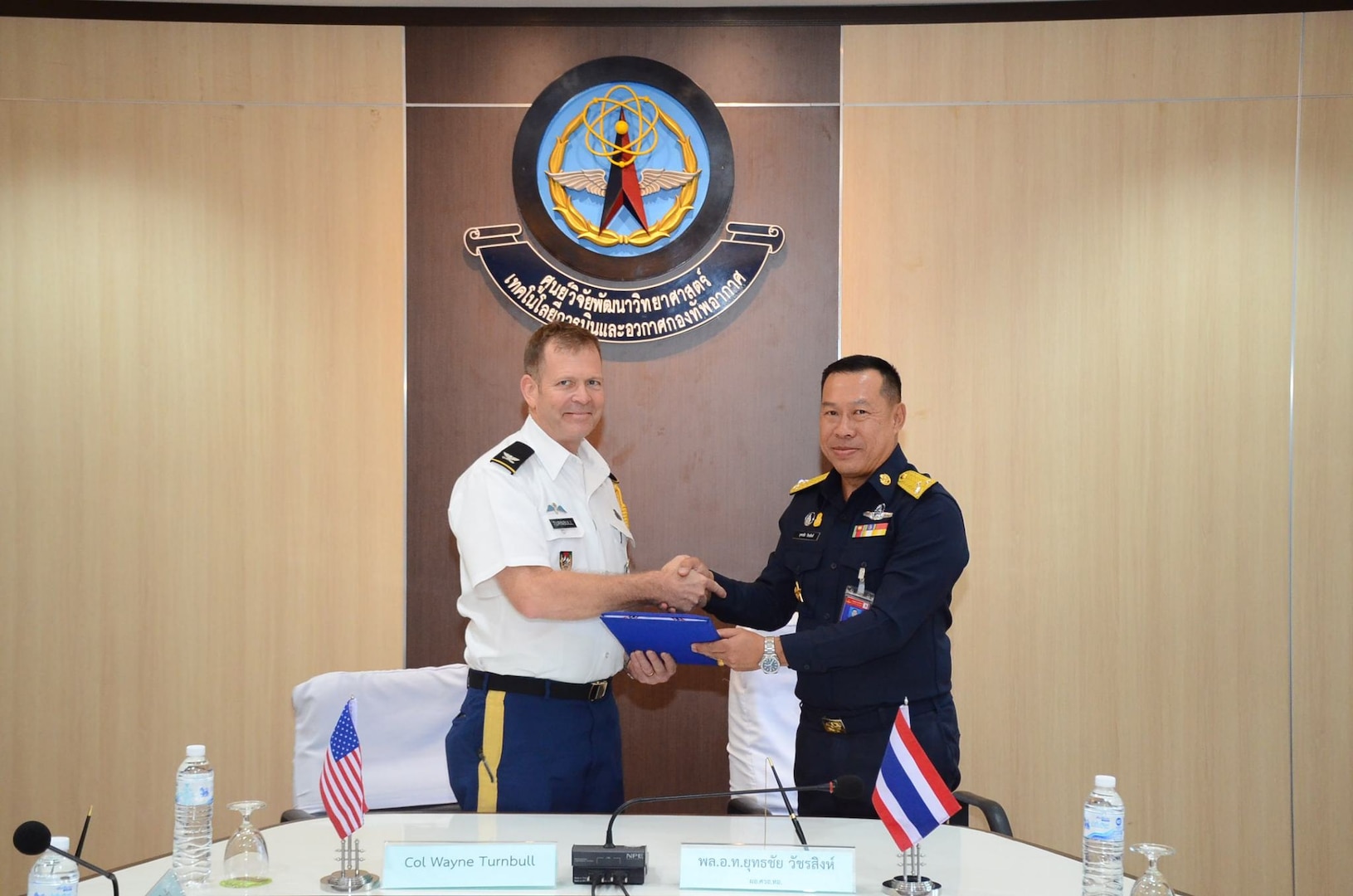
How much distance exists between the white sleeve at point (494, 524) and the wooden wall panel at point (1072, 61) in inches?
80.4

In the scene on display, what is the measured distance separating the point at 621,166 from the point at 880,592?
6.41 ft

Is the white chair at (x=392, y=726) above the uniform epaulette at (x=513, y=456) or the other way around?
the other way around

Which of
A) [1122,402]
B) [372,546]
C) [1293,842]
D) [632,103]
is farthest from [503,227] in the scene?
[1293,842]

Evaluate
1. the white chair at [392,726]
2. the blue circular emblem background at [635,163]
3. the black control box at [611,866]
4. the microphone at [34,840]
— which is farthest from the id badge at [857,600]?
the microphone at [34,840]

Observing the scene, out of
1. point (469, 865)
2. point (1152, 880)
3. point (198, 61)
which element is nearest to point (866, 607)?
point (1152, 880)

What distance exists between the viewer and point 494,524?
111 inches

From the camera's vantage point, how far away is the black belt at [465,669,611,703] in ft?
9.10

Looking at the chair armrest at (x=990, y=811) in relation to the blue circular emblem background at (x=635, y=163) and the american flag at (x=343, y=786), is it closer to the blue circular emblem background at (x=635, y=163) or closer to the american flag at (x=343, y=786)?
the american flag at (x=343, y=786)

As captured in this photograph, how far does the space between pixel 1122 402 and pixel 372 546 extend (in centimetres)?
278

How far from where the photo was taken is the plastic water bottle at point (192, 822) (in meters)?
1.99

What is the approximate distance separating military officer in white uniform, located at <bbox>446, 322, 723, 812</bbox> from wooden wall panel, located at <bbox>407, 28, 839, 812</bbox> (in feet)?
2.90

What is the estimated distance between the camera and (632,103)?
3.92 m

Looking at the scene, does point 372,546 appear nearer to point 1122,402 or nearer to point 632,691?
point 632,691

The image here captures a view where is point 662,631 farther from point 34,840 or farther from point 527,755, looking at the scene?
point 34,840
